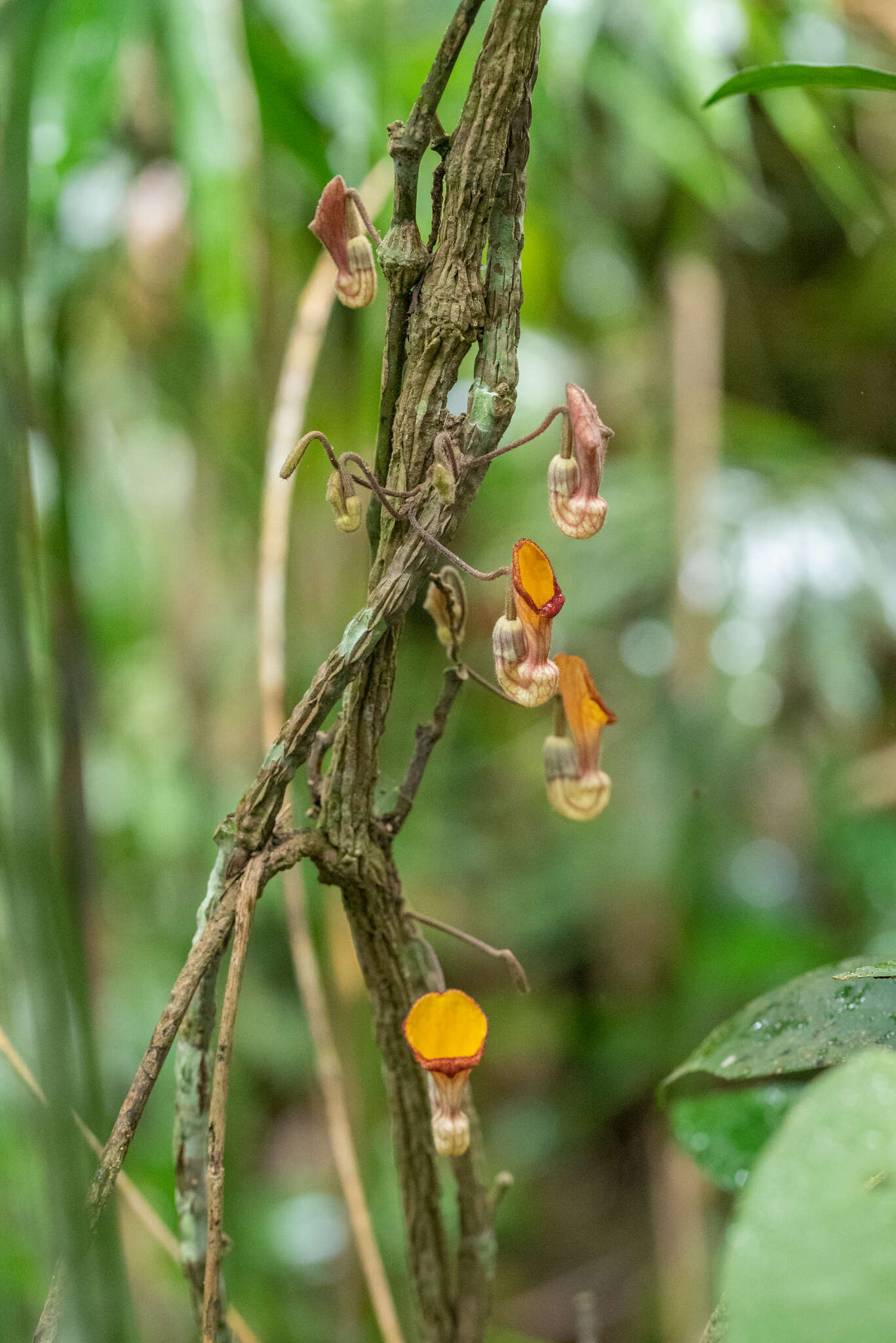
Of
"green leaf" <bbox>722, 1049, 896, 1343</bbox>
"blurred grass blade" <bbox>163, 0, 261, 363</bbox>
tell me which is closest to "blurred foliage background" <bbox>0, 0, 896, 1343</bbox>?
"blurred grass blade" <bbox>163, 0, 261, 363</bbox>

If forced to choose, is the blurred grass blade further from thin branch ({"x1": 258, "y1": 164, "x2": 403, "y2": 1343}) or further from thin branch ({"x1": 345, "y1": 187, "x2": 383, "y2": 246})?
thin branch ({"x1": 345, "y1": 187, "x2": 383, "y2": 246})

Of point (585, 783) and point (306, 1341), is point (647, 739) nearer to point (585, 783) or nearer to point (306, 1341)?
point (306, 1341)

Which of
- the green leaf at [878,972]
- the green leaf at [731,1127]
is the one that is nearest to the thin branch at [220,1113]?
the green leaf at [878,972]

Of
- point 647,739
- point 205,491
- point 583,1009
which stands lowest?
point 583,1009

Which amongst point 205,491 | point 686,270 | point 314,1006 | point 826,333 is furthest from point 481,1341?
point 826,333

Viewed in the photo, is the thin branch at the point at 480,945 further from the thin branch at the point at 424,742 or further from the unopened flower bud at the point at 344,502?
the unopened flower bud at the point at 344,502

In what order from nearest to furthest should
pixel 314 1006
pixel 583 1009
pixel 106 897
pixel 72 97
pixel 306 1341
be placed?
1. pixel 314 1006
2. pixel 72 97
3. pixel 306 1341
4. pixel 106 897
5. pixel 583 1009

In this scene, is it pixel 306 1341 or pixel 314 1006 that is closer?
pixel 314 1006
